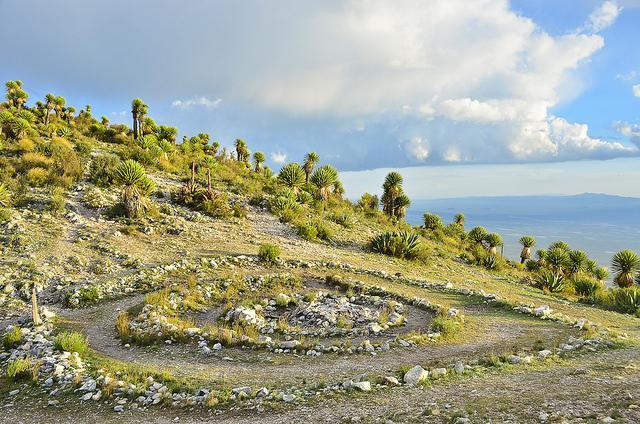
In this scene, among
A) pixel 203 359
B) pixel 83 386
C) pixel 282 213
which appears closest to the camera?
pixel 83 386

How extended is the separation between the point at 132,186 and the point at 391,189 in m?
24.7

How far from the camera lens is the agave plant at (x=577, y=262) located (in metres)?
31.7

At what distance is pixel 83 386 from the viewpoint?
8.64m

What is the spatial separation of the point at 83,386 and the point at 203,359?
2767mm

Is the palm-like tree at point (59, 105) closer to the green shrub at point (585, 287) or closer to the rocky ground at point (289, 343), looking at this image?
the rocky ground at point (289, 343)

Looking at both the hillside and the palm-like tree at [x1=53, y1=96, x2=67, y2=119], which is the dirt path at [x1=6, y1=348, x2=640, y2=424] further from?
the palm-like tree at [x1=53, y1=96, x2=67, y2=119]

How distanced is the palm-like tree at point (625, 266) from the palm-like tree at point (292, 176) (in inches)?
916

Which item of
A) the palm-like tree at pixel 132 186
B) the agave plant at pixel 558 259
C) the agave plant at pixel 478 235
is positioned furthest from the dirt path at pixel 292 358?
the agave plant at pixel 478 235

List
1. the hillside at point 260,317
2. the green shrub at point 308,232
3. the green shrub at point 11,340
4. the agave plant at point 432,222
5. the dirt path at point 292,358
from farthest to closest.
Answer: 1. the agave plant at point 432,222
2. the green shrub at point 308,232
3. the green shrub at point 11,340
4. the dirt path at point 292,358
5. the hillside at point 260,317

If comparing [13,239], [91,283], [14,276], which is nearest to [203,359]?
[91,283]

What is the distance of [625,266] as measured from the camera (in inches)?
1069

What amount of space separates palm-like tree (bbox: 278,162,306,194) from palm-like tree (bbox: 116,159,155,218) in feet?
42.7

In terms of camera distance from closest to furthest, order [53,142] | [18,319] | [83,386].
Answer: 1. [83,386]
2. [18,319]
3. [53,142]

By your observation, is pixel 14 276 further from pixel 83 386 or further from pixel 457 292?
pixel 457 292
